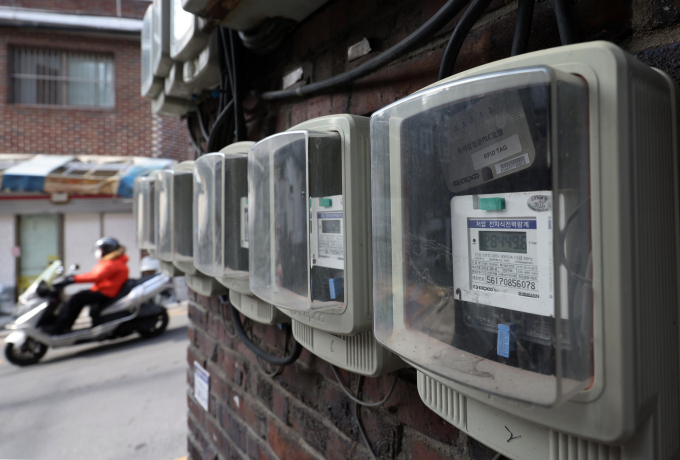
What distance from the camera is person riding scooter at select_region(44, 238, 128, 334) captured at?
391 cm

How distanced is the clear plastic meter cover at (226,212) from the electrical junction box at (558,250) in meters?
0.53

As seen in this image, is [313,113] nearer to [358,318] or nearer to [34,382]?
[358,318]

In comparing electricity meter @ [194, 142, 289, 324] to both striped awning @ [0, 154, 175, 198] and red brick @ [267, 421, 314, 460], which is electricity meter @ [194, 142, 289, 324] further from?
striped awning @ [0, 154, 175, 198]

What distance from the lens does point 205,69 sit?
3.61 feet

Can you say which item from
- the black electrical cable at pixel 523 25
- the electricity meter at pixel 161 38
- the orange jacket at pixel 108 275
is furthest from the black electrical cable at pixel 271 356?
the orange jacket at pixel 108 275

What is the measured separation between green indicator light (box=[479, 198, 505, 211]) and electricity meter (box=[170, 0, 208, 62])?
842 mm

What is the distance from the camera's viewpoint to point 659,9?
41 centimetres

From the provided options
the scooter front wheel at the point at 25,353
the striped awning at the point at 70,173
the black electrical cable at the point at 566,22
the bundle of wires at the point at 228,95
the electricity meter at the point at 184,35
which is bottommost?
the scooter front wheel at the point at 25,353

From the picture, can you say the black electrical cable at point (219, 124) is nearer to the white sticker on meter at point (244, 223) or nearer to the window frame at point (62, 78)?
the white sticker on meter at point (244, 223)

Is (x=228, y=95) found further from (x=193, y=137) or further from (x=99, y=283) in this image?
(x=99, y=283)

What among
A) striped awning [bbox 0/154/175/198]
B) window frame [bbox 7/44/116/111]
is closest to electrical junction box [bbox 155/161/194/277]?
striped awning [bbox 0/154/175/198]

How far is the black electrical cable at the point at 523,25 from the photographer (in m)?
0.45

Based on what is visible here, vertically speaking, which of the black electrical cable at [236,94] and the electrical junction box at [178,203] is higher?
the black electrical cable at [236,94]

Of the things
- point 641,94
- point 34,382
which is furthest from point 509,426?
point 34,382
